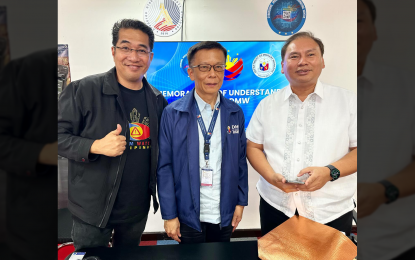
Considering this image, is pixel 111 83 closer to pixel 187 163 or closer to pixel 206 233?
pixel 187 163

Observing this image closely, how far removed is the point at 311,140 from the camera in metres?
1.50

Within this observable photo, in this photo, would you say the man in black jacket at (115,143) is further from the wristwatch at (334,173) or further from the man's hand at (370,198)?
the man's hand at (370,198)

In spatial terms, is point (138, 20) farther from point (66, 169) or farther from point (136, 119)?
point (66, 169)

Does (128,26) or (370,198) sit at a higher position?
(128,26)

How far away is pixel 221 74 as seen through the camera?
5.06ft

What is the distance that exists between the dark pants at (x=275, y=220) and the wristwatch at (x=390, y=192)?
1470 millimetres

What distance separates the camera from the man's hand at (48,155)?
0.20 metres

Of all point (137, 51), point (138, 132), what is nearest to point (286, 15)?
point (137, 51)

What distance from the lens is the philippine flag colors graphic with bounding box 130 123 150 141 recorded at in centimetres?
144

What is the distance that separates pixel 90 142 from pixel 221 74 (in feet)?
2.81

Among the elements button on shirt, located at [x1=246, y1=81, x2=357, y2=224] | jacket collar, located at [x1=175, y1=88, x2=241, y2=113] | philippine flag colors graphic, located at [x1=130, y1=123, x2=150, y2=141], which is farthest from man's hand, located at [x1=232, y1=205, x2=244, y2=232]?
philippine flag colors graphic, located at [x1=130, y1=123, x2=150, y2=141]

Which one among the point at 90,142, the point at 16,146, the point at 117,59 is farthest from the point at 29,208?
the point at 117,59

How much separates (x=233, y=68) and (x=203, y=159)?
0.63m

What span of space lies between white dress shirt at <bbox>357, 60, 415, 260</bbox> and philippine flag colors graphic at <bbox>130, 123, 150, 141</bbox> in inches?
51.0
